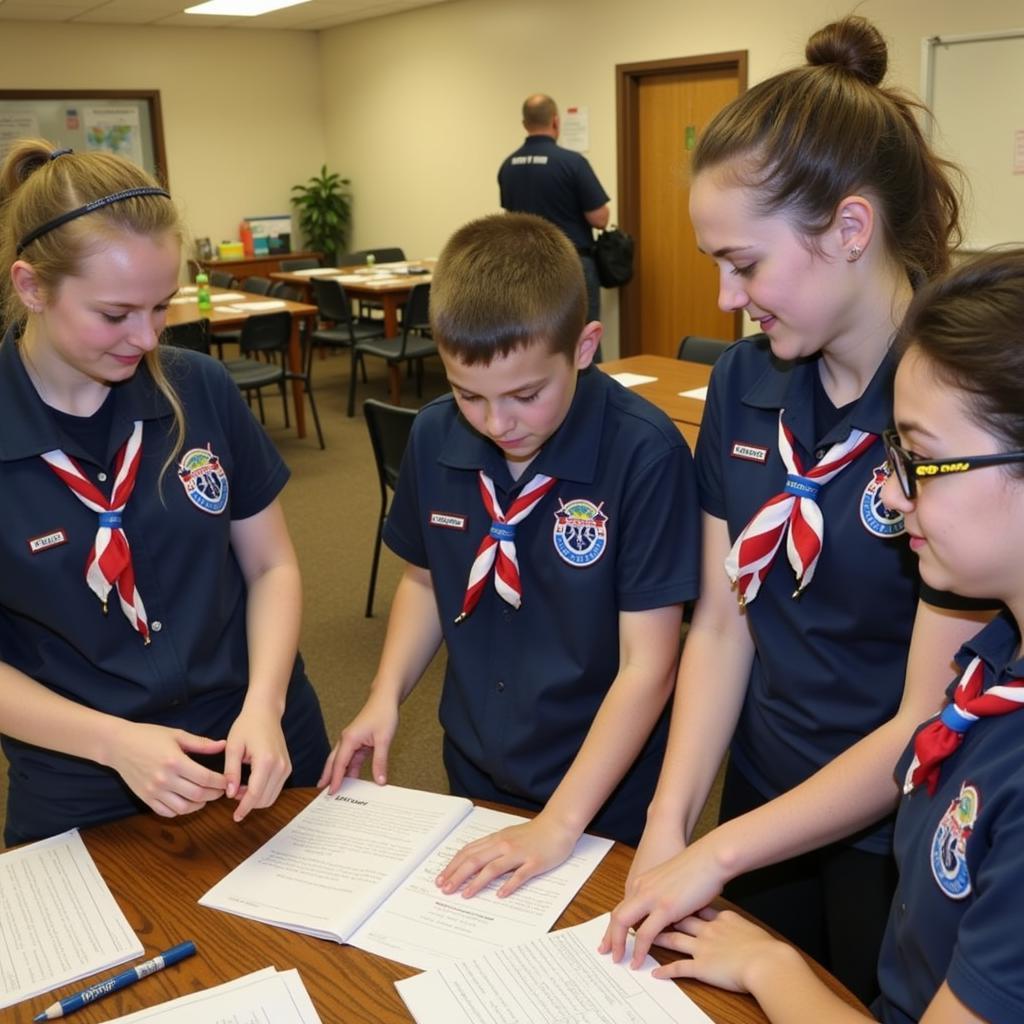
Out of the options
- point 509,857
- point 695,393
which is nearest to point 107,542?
point 509,857

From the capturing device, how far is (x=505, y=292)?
1326 mm

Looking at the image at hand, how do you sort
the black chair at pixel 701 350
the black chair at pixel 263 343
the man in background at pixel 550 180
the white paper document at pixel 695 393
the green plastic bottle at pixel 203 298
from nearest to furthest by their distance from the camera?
the white paper document at pixel 695 393 → the black chair at pixel 701 350 → the black chair at pixel 263 343 → the green plastic bottle at pixel 203 298 → the man in background at pixel 550 180

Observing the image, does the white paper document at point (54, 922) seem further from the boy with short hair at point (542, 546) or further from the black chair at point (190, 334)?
the black chair at point (190, 334)

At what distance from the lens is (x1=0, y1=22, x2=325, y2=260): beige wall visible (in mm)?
8812

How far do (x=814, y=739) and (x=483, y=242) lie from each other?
0.78 m

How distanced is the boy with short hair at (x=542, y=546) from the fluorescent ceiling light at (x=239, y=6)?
784cm

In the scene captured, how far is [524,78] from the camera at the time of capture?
7941mm

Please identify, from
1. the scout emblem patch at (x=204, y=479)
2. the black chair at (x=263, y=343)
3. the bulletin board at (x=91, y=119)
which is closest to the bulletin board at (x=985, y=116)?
the black chair at (x=263, y=343)

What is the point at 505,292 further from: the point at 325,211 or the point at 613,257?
the point at 325,211

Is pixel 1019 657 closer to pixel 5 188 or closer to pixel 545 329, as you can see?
pixel 545 329

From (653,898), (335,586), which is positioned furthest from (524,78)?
(653,898)

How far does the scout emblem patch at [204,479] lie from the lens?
1.46 m

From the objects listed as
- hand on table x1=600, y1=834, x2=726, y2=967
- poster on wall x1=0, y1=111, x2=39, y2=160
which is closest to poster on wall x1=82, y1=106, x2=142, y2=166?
poster on wall x1=0, y1=111, x2=39, y2=160

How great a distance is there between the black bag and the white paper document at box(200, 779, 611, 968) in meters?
5.87
